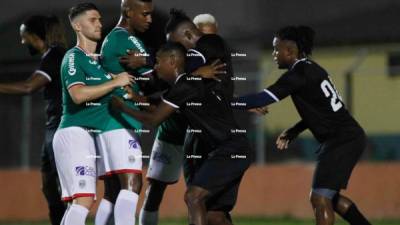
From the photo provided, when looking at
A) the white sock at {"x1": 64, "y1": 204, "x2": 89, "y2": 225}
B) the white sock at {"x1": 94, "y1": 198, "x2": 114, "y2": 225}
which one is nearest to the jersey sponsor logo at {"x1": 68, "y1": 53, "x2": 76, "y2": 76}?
the white sock at {"x1": 64, "y1": 204, "x2": 89, "y2": 225}

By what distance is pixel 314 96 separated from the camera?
981 centimetres

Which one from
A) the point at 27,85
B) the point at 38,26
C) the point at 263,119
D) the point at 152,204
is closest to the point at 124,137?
the point at 152,204

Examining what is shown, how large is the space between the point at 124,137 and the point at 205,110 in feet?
2.32

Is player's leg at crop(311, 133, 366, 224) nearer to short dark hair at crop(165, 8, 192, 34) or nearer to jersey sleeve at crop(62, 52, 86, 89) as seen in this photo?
short dark hair at crop(165, 8, 192, 34)

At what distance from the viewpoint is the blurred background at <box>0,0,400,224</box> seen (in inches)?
603

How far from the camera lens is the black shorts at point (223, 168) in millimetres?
9242

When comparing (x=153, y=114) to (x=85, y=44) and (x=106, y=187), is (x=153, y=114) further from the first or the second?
(x=106, y=187)

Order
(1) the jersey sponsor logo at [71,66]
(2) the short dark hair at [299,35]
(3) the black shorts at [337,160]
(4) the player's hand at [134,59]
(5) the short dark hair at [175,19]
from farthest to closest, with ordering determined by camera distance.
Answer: (5) the short dark hair at [175,19] < (2) the short dark hair at [299,35] < (3) the black shorts at [337,160] < (4) the player's hand at [134,59] < (1) the jersey sponsor logo at [71,66]

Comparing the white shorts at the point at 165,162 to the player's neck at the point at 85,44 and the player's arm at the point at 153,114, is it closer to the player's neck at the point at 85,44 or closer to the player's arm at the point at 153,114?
the player's arm at the point at 153,114

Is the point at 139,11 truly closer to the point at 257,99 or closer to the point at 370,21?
the point at 257,99

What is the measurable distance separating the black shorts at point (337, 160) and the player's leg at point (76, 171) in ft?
6.23

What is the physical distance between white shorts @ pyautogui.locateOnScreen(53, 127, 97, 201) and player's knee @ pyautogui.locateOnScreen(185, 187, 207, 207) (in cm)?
74

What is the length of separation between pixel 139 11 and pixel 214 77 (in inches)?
36.3

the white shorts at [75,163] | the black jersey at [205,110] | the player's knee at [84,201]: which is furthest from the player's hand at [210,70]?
the player's knee at [84,201]
